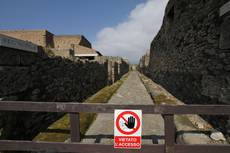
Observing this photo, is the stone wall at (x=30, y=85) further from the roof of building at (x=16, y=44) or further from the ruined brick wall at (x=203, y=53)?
the ruined brick wall at (x=203, y=53)

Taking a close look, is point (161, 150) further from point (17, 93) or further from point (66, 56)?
point (66, 56)

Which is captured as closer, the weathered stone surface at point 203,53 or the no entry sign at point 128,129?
the no entry sign at point 128,129

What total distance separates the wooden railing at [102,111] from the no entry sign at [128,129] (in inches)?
2.8

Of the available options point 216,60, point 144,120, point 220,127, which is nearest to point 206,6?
point 216,60

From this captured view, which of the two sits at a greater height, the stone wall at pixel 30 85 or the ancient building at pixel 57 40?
the ancient building at pixel 57 40

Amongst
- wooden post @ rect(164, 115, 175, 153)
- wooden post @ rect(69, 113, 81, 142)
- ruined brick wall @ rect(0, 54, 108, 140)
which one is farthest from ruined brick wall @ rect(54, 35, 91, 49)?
wooden post @ rect(164, 115, 175, 153)

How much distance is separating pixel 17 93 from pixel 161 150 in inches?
110

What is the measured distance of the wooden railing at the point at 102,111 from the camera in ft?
6.63

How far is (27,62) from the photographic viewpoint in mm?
3379

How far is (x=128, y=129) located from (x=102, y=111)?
416 mm

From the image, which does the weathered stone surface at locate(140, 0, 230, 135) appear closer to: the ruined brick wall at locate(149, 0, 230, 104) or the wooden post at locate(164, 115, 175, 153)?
the ruined brick wall at locate(149, 0, 230, 104)

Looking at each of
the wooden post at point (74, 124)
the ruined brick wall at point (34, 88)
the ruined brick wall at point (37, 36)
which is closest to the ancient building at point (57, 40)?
the ruined brick wall at point (37, 36)

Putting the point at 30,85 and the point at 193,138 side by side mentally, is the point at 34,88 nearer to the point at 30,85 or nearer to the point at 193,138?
the point at 30,85

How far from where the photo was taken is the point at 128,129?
208 centimetres
